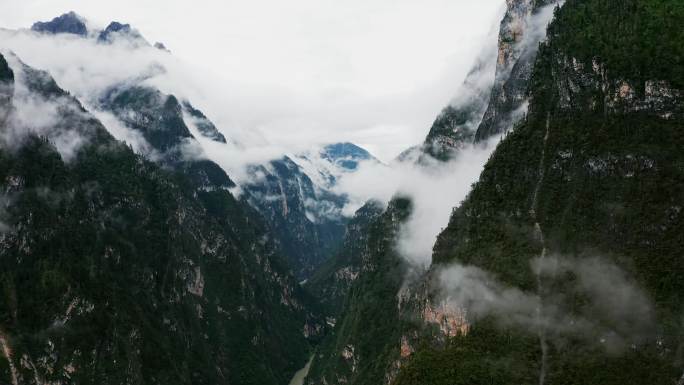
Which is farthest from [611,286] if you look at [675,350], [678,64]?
[678,64]

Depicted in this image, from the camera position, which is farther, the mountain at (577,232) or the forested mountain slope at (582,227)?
the mountain at (577,232)

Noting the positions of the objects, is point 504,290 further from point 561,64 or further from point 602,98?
point 561,64

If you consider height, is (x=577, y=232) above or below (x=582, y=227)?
below

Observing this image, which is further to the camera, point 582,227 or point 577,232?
point 577,232

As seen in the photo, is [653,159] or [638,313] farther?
[653,159]

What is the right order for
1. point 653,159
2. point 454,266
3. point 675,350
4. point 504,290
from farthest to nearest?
1. point 454,266
2. point 504,290
3. point 653,159
4. point 675,350

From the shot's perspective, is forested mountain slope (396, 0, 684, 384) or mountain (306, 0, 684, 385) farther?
mountain (306, 0, 684, 385)

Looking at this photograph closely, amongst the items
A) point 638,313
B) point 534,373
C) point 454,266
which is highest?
point 454,266

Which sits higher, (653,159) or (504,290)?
(653,159)
